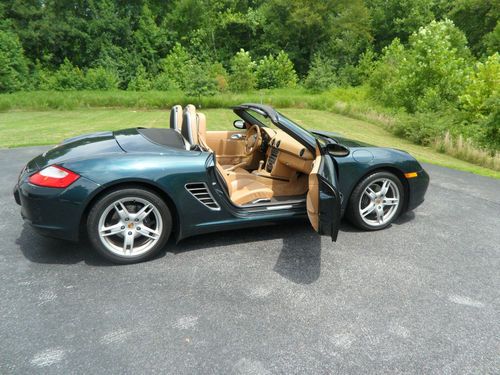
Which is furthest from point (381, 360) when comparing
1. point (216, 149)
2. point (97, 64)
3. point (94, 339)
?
point (97, 64)

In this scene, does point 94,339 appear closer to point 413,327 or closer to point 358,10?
point 413,327

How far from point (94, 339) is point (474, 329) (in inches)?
99.2

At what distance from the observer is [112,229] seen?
3.14m

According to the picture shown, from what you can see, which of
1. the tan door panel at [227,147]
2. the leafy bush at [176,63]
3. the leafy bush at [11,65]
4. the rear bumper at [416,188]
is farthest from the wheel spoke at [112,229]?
the leafy bush at [11,65]

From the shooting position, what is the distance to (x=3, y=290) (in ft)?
9.36

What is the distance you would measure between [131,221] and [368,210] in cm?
244

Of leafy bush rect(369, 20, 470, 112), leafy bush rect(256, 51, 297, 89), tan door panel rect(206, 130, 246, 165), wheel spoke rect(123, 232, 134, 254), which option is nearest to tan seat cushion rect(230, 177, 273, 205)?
tan door panel rect(206, 130, 246, 165)

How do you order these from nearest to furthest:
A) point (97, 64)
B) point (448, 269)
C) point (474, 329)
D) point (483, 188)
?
point (474, 329) → point (448, 269) → point (483, 188) → point (97, 64)

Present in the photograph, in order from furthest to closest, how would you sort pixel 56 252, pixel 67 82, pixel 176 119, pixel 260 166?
pixel 67 82 < pixel 260 166 < pixel 176 119 < pixel 56 252

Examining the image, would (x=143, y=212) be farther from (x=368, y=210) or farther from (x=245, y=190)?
(x=368, y=210)

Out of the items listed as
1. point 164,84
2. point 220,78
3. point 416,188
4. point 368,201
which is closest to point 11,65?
point 164,84

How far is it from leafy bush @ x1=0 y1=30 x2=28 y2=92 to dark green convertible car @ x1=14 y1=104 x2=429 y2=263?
28.1 meters

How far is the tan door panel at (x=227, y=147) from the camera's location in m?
4.97

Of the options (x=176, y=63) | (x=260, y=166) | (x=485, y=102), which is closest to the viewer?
(x=260, y=166)
